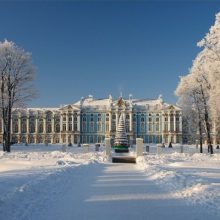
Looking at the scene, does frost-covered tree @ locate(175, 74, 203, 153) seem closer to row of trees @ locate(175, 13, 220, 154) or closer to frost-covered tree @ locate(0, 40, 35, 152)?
row of trees @ locate(175, 13, 220, 154)

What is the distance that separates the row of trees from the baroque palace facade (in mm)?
42792

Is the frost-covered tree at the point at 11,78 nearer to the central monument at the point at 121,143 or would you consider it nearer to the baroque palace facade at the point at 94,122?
the central monument at the point at 121,143

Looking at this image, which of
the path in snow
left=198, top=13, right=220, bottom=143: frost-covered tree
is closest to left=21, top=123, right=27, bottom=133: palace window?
left=198, top=13, right=220, bottom=143: frost-covered tree

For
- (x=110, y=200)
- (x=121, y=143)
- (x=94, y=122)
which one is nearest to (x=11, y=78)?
(x=121, y=143)

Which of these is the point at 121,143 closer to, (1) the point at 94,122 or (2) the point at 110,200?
(2) the point at 110,200

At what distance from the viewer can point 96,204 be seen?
30.0 feet

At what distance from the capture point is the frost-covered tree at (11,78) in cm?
3885

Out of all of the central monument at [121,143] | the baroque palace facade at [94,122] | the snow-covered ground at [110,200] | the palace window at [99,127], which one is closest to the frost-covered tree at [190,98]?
the central monument at [121,143]

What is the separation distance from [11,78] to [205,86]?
20.6 metres

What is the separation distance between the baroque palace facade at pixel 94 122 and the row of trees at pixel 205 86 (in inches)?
1685

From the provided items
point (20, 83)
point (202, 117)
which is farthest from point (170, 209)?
point (202, 117)

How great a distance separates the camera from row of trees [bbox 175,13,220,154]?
27172 millimetres

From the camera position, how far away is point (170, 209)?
8.55m

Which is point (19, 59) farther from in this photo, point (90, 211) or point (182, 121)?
point (182, 121)
